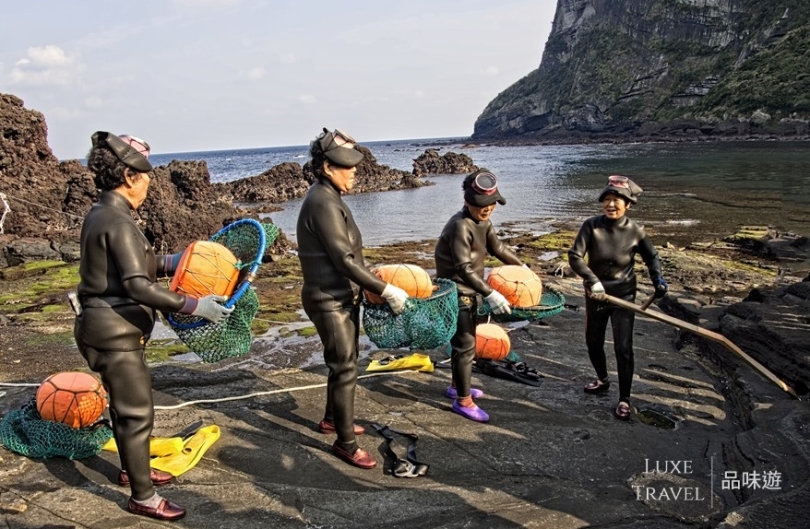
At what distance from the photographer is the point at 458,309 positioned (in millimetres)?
5754

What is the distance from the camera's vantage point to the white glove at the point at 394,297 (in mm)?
4770

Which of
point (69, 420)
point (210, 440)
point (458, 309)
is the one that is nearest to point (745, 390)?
point (458, 309)

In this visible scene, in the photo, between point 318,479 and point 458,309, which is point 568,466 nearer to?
point 458,309

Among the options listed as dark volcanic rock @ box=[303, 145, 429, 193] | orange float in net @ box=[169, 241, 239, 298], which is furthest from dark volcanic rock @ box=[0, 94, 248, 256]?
dark volcanic rock @ box=[303, 145, 429, 193]

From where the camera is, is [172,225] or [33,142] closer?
[172,225]

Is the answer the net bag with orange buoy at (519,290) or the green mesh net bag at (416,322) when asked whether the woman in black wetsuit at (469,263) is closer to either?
the net bag with orange buoy at (519,290)

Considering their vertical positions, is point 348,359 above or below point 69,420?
above

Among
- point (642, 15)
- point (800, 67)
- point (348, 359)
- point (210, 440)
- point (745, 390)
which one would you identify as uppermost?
point (642, 15)

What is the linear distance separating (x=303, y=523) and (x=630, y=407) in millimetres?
3997

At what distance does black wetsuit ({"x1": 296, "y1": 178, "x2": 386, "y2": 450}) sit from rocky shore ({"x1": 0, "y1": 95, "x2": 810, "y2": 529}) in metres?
0.70

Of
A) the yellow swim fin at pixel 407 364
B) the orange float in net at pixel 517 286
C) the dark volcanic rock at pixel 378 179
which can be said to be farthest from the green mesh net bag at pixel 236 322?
the dark volcanic rock at pixel 378 179

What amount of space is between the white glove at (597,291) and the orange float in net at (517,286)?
0.56 m

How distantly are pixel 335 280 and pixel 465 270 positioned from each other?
4.87 feet

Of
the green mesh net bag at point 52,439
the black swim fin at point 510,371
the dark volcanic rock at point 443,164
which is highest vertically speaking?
the dark volcanic rock at point 443,164
